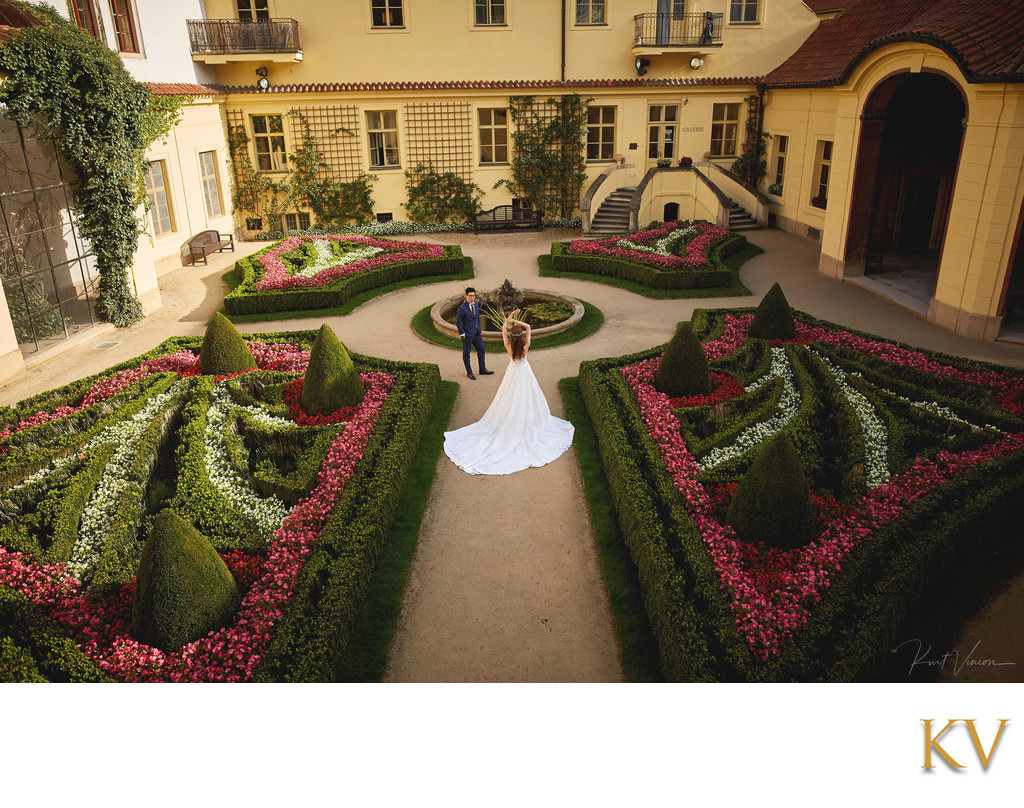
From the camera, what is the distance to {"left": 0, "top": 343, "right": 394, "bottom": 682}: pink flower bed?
5.69 m

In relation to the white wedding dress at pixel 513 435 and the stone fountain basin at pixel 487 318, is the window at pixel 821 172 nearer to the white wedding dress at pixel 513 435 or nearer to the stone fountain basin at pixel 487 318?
the stone fountain basin at pixel 487 318

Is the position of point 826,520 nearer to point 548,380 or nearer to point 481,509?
point 481,509

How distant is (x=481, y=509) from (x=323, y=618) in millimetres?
2836

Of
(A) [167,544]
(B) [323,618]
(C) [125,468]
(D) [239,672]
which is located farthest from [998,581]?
(C) [125,468]

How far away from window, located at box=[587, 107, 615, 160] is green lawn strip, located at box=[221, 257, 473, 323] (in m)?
8.53

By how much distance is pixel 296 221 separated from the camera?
24.8 metres

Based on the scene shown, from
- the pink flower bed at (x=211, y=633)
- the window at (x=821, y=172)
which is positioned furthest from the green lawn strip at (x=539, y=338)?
the window at (x=821, y=172)

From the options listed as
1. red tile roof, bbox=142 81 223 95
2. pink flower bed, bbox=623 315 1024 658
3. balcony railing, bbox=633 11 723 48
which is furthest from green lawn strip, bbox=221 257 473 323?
balcony railing, bbox=633 11 723 48

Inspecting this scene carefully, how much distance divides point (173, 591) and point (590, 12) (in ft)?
79.2

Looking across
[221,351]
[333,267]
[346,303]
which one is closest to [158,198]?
[333,267]

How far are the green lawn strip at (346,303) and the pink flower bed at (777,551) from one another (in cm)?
874

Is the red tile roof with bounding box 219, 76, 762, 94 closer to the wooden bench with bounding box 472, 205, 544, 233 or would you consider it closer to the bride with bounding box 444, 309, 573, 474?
the wooden bench with bounding box 472, 205, 544, 233

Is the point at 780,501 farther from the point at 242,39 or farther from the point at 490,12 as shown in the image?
the point at 242,39

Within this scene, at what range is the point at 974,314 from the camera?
13.4 meters
